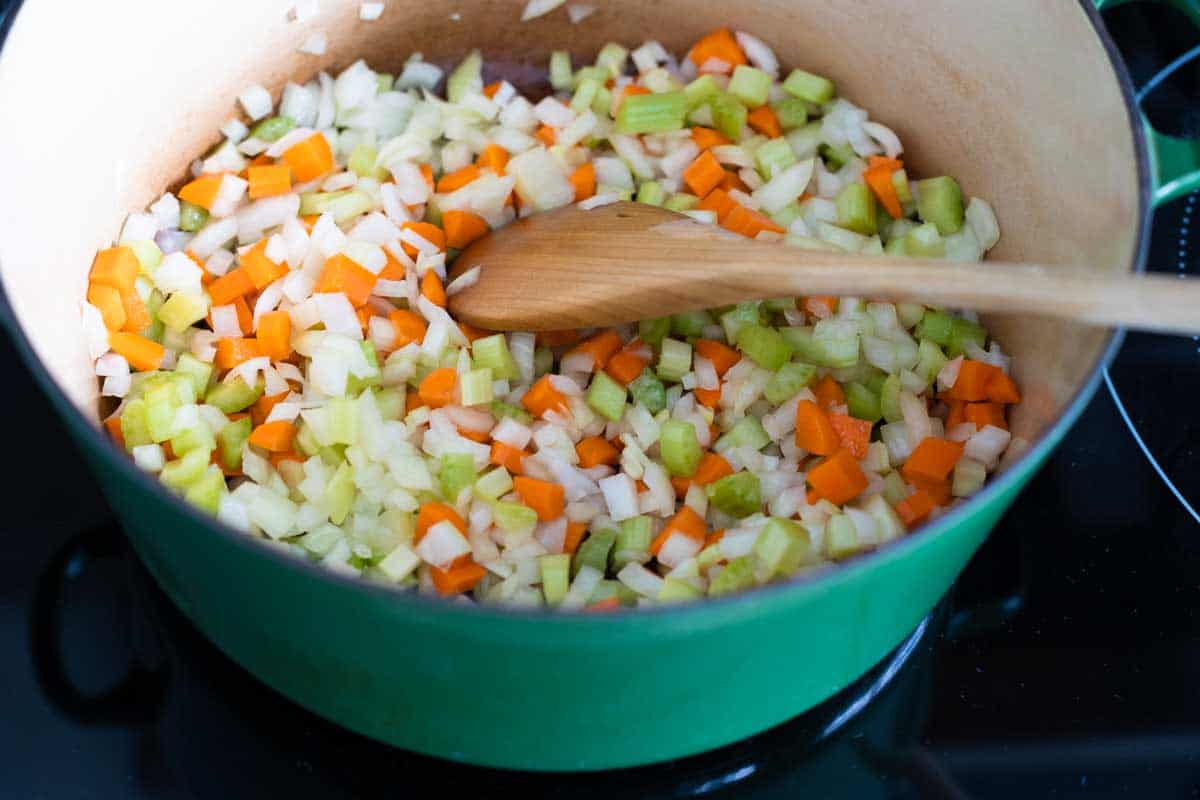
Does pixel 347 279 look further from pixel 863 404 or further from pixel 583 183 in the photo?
pixel 863 404

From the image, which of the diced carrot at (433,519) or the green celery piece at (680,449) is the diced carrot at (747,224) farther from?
the diced carrot at (433,519)

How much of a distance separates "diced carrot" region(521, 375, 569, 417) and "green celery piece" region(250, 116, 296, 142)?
48cm

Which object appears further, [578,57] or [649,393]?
[578,57]

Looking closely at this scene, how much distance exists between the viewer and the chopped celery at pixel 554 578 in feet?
3.87

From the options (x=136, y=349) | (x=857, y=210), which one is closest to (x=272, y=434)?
(x=136, y=349)

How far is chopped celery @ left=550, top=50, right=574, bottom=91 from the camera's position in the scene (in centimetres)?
162

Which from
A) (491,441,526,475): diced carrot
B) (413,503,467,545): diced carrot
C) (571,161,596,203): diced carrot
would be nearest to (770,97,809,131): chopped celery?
(571,161,596,203): diced carrot

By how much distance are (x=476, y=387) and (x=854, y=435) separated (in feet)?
1.35

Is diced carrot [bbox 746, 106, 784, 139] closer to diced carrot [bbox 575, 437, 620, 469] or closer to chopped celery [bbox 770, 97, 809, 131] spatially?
chopped celery [bbox 770, 97, 809, 131]

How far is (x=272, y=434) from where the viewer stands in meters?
1.28

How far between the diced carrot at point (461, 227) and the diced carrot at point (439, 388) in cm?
22

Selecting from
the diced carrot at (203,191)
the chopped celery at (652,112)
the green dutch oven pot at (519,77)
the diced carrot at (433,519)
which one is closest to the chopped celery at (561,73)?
the green dutch oven pot at (519,77)

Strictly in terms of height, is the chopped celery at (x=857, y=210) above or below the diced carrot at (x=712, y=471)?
above

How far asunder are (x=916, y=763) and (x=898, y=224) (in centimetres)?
66
